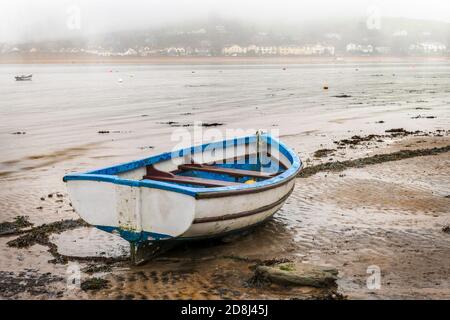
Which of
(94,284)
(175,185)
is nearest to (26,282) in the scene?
(94,284)

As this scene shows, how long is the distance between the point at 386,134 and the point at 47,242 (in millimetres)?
15943

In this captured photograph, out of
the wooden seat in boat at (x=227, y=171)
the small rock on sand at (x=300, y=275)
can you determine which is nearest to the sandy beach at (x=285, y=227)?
the small rock on sand at (x=300, y=275)

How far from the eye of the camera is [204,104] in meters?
37.8

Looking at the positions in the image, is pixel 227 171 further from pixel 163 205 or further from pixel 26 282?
pixel 26 282

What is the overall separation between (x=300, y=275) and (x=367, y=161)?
9325 millimetres

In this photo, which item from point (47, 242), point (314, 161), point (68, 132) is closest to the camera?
point (47, 242)

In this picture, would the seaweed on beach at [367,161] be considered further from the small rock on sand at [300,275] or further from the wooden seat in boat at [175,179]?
the small rock on sand at [300,275]

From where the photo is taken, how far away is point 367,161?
51.2 ft

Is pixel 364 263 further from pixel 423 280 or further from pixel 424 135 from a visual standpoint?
pixel 424 135

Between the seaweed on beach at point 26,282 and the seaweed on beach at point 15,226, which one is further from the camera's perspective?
the seaweed on beach at point 15,226

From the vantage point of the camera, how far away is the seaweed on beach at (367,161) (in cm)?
1457

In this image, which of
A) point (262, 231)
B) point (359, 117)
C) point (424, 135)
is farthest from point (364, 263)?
point (359, 117)

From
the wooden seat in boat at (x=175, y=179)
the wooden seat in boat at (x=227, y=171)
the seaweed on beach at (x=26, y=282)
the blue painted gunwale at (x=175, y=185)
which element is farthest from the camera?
the wooden seat in boat at (x=227, y=171)

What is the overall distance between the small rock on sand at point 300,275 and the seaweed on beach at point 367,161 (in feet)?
22.4
